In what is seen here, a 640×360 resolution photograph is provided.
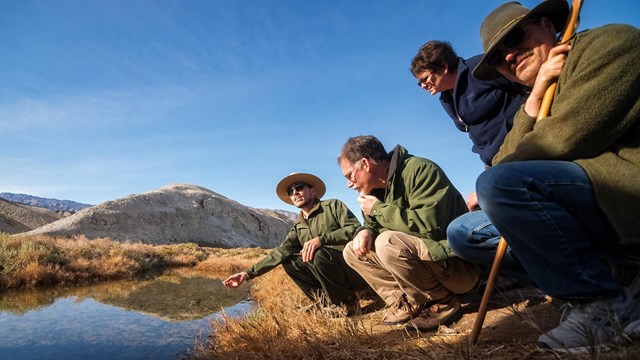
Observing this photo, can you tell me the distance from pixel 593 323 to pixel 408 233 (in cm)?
141

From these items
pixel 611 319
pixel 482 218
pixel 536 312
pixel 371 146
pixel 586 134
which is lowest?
pixel 536 312

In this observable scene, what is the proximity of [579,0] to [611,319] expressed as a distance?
1.52 meters

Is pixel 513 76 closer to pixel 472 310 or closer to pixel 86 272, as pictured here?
pixel 472 310

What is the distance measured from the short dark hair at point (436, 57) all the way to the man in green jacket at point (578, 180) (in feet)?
4.95

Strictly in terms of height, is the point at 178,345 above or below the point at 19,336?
below

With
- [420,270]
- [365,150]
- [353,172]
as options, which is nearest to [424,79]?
[365,150]

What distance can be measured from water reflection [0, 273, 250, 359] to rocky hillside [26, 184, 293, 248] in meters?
23.0

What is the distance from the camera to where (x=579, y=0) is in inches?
72.1

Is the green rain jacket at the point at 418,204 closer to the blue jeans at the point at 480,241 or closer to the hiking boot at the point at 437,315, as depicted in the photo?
the blue jeans at the point at 480,241

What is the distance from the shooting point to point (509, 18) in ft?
5.95

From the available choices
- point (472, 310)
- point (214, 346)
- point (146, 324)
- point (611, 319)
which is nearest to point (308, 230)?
point (214, 346)

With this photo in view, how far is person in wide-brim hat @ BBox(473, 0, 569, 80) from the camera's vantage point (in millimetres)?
1766

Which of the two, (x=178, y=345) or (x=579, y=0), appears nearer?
(x=579, y=0)

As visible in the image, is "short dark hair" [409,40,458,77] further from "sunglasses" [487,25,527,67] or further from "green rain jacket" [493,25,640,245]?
"green rain jacket" [493,25,640,245]
